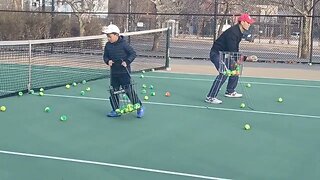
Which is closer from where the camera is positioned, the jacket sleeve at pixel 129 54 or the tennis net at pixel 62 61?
the jacket sleeve at pixel 129 54

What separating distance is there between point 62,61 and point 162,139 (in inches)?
470

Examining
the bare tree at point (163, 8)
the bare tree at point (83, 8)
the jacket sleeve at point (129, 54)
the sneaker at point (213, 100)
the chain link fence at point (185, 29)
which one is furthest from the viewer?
the bare tree at point (83, 8)

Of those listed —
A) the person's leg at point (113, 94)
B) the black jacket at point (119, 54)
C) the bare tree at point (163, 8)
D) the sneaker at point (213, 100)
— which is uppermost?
the bare tree at point (163, 8)

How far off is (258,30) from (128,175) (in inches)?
760

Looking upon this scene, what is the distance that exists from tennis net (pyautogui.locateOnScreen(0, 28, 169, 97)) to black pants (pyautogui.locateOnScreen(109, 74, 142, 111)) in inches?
107

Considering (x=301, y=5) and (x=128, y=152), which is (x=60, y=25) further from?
(x=128, y=152)

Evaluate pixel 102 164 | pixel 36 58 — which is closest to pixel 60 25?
pixel 36 58

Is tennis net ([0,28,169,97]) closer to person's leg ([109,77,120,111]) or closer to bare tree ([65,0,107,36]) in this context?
person's leg ([109,77,120,111])

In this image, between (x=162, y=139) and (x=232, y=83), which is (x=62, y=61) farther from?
(x=162, y=139)

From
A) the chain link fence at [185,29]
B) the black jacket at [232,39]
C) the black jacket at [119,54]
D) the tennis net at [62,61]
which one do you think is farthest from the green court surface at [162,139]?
the chain link fence at [185,29]

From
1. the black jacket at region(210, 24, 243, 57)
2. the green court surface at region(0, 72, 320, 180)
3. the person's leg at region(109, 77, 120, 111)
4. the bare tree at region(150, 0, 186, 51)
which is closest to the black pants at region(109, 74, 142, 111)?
the person's leg at region(109, 77, 120, 111)

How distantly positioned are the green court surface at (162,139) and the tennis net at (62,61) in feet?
4.33

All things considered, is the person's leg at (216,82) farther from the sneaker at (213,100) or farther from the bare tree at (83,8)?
the bare tree at (83,8)

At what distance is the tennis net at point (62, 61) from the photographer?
11.9 metres
